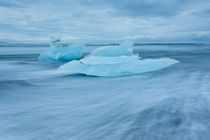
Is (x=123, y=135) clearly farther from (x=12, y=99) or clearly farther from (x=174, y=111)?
(x=12, y=99)

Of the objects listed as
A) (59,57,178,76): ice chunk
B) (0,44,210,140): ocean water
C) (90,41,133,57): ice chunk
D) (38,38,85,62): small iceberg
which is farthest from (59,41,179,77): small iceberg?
(38,38,85,62): small iceberg

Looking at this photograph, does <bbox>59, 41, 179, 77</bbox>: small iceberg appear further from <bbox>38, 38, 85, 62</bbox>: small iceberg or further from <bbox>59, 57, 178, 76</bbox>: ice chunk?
<bbox>38, 38, 85, 62</bbox>: small iceberg

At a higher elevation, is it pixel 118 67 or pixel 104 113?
pixel 118 67

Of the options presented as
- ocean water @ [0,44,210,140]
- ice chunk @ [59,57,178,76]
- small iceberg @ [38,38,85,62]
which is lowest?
ocean water @ [0,44,210,140]

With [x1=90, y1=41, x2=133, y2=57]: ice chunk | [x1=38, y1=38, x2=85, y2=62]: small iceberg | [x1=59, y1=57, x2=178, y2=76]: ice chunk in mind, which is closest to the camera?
[x1=59, y1=57, x2=178, y2=76]: ice chunk

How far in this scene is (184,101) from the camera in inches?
105

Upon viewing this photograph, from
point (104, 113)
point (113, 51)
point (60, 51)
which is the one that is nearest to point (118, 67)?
point (113, 51)

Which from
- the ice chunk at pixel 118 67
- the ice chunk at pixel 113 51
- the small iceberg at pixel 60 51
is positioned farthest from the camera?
the small iceberg at pixel 60 51

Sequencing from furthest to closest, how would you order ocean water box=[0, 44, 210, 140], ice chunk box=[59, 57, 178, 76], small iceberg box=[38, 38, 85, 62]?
1. small iceberg box=[38, 38, 85, 62]
2. ice chunk box=[59, 57, 178, 76]
3. ocean water box=[0, 44, 210, 140]

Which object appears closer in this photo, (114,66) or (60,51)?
(114,66)

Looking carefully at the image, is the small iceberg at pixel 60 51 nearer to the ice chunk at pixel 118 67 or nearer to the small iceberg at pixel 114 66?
the small iceberg at pixel 114 66

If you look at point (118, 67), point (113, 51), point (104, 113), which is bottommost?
point (104, 113)

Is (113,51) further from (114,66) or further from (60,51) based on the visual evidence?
(60,51)

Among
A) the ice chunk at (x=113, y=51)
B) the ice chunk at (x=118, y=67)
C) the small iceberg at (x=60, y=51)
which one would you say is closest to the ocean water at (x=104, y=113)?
the ice chunk at (x=118, y=67)
